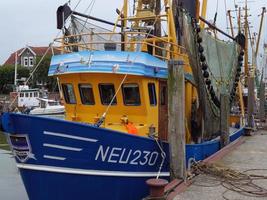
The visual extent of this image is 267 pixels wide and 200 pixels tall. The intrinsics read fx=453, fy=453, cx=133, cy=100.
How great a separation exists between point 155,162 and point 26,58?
71722 mm

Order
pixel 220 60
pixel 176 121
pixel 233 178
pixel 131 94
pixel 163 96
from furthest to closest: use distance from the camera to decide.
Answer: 1. pixel 220 60
2. pixel 163 96
3. pixel 131 94
4. pixel 233 178
5. pixel 176 121

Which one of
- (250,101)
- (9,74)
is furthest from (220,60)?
(9,74)

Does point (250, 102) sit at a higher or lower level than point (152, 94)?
lower

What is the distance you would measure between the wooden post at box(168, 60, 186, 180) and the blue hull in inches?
25.7

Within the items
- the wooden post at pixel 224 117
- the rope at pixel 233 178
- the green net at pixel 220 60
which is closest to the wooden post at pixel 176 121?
the rope at pixel 233 178

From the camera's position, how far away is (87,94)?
10.3 m

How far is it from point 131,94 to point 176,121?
1.44 meters

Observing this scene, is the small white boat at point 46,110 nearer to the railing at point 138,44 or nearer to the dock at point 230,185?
the railing at point 138,44

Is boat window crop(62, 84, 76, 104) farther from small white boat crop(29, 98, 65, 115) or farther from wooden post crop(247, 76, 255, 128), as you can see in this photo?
wooden post crop(247, 76, 255, 128)

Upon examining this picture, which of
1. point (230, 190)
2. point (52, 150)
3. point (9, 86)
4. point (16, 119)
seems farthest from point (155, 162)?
point (9, 86)

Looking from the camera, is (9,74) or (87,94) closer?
(87,94)

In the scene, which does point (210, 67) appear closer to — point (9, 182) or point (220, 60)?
point (220, 60)

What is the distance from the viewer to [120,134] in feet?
27.0

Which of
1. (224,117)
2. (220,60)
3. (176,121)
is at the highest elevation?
(220,60)
